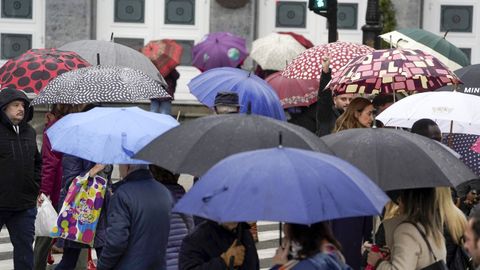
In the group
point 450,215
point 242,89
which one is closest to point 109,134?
point 450,215

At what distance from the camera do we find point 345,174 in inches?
229

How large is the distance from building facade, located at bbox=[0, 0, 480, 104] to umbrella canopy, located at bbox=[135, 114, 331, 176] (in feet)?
44.3

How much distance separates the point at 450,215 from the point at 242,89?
3.66 m

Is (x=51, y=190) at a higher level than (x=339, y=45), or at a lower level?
lower

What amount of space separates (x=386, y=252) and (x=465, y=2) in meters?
15.2

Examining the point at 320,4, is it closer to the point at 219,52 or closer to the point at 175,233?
the point at 219,52

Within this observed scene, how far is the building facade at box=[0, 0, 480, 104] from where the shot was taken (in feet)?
68.6

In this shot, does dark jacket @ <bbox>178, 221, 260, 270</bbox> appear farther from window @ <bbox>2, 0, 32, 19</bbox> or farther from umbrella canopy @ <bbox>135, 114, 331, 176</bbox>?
window @ <bbox>2, 0, 32, 19</bbox>

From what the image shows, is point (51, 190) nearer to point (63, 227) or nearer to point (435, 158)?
point (63, 227)

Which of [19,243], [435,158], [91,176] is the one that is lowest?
[19,243]

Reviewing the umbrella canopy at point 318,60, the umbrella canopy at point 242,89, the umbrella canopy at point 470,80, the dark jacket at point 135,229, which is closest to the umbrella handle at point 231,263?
the dark jacket at point 135,229

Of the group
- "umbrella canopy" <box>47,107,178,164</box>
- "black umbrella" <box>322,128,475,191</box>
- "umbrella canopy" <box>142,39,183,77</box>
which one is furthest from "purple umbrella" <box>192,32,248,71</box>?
"black umbrella" <box>322,128,475,191</box>

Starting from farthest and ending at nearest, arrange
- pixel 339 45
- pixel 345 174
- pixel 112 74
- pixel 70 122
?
1. pixel 339 45
2. pixel 112 74
3. pixel 70 122
4. pixel 345 174

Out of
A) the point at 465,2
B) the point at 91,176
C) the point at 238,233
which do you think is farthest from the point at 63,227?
the point at 465,2
